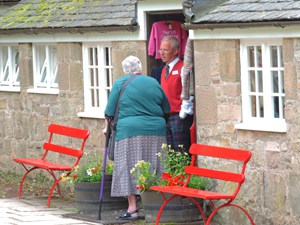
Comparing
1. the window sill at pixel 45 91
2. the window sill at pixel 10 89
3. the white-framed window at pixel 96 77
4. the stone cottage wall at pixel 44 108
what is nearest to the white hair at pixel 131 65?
the stone cottage wall at pixel 44 108

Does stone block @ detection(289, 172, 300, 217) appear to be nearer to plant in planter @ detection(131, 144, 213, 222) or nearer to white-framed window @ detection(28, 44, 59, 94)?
plant in planter @ detection(131, 144, 213, 222)

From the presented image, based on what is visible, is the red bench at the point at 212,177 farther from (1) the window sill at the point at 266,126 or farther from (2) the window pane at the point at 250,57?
(2) the window pane at the point at 250,57

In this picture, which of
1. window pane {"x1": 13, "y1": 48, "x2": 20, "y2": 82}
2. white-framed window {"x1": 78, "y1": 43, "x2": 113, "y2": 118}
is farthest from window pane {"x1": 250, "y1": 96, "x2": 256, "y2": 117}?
window pane {"x1": 13, "y1": 48, "x2": 20, "y2": 82}

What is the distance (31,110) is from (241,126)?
5698 millimetres

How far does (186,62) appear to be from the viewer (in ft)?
42.8

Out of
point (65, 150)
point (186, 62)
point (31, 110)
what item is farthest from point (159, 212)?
point (31, 110)

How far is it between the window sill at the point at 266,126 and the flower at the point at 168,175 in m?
0.81

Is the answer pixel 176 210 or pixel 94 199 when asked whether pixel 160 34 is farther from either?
pixel 176 210

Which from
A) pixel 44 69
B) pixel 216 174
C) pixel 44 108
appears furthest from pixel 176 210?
pixel 44 69

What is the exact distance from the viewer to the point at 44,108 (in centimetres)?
1653

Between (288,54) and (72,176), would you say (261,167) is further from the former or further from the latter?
(72,176)

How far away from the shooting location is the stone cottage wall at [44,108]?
1505 cm

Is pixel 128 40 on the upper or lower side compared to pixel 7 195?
upper

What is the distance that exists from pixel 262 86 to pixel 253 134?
0.57m
